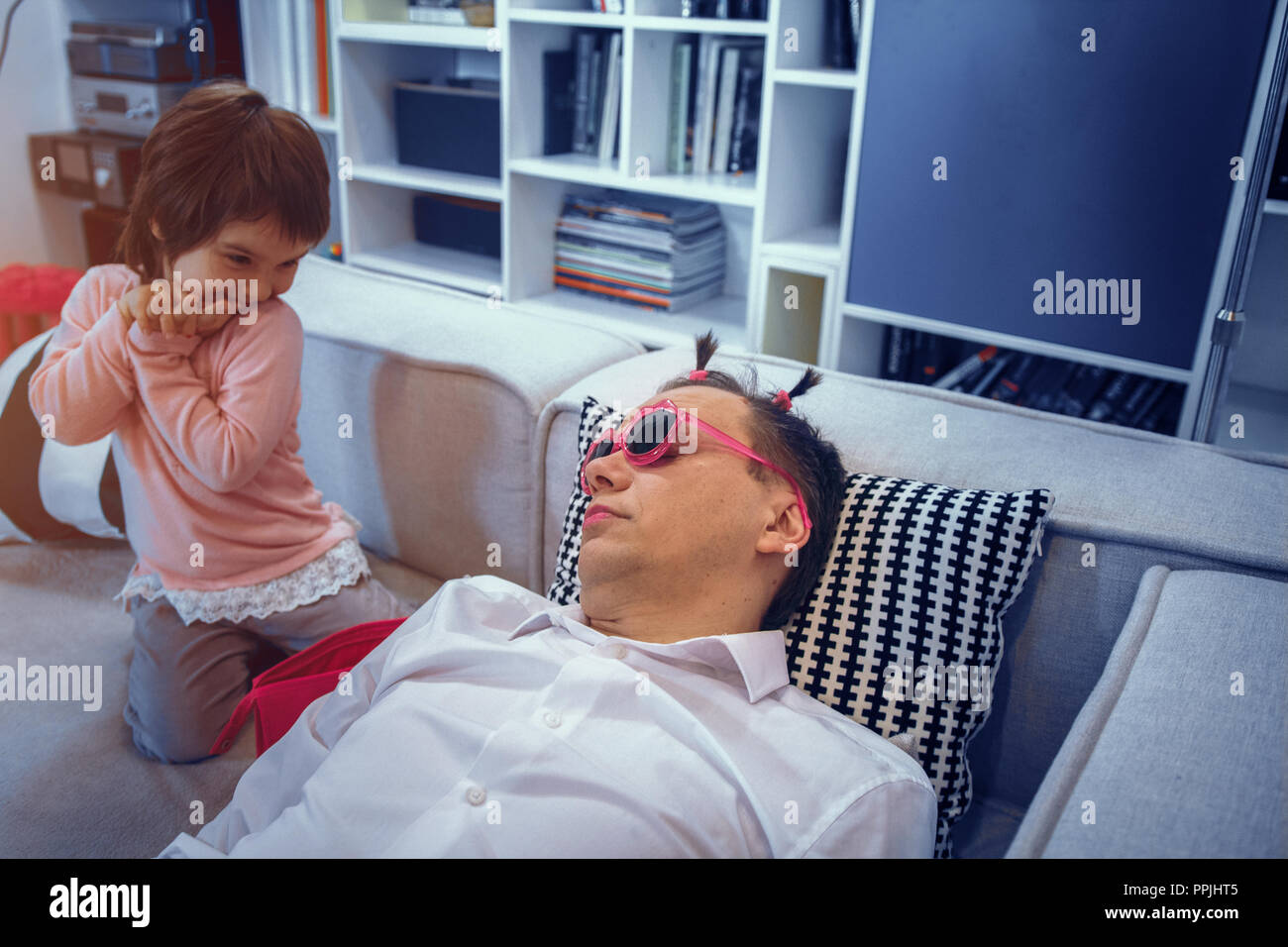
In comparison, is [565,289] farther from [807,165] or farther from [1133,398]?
[1133,398]

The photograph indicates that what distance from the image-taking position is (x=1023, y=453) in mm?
1304

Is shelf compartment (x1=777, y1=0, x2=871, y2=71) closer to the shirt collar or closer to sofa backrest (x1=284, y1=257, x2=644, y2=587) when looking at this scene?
sofa backrest (x1=284, y1=257, x2=644, y2=587)

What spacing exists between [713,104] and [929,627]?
1650 millimetres

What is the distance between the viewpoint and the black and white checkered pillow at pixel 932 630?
1.09 meters

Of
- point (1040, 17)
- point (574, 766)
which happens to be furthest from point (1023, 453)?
point (1040, 17)

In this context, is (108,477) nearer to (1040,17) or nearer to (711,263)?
(711,263)

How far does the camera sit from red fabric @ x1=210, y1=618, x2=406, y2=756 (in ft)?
4.19

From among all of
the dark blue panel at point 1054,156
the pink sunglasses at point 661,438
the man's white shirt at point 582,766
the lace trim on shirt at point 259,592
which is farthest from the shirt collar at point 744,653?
the dark blue panel at point 1054,156

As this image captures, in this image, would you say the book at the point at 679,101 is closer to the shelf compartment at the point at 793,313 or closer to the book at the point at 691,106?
the book at the point at 691,106

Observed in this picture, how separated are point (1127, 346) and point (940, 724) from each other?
3.29 ft

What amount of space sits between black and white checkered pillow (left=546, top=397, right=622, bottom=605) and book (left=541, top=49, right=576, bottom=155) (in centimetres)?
139

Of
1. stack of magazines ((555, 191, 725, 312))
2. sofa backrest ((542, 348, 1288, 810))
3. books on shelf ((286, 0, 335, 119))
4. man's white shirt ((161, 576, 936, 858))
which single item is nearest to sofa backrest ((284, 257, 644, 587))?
sofa backrest ((542, 348, 1288, 810))

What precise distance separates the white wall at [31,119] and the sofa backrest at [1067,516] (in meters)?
2.62
